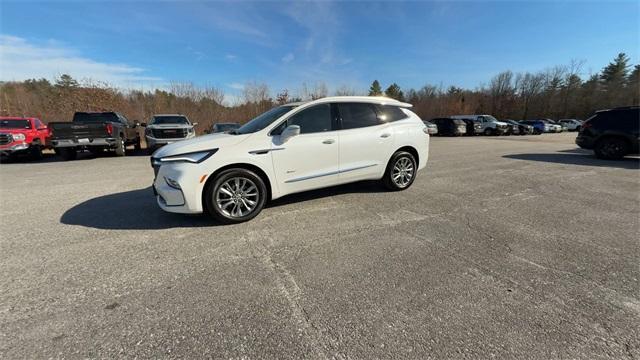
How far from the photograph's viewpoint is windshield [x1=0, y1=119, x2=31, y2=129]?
37.0 feet

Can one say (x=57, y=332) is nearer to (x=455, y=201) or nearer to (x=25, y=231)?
(x=25, y=231)

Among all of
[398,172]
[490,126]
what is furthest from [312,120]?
[490,126]

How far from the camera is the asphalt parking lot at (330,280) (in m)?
1.93

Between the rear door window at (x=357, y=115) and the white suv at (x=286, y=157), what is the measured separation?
2cm

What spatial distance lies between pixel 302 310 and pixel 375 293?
658mm

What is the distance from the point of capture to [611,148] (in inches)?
376

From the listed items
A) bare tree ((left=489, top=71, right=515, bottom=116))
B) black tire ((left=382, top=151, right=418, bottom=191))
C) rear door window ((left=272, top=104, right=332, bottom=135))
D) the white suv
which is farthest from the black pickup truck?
bare tree ((left=489, top=71, right=515, bottom=116))

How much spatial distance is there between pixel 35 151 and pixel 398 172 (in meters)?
14.2

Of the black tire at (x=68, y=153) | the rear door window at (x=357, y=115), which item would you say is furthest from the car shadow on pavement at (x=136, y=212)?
the black tire at (x=68, y=153)

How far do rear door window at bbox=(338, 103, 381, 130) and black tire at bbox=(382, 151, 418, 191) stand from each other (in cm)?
84

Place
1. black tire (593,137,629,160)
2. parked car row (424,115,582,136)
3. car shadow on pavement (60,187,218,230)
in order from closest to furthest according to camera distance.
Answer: car shadow on pavement (60,187,218,230) → black tire (593,137,629,160) → parked car row (424,115,582,136)

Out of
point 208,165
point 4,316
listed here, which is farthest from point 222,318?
point 208,165

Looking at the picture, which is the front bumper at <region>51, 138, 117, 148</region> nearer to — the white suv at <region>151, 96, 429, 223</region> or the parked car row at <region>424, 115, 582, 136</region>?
the white suv at <region>151, 96, 429, 223</region>

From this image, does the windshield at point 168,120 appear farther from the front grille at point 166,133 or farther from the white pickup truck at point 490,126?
the white pickup truck at point 490,126
